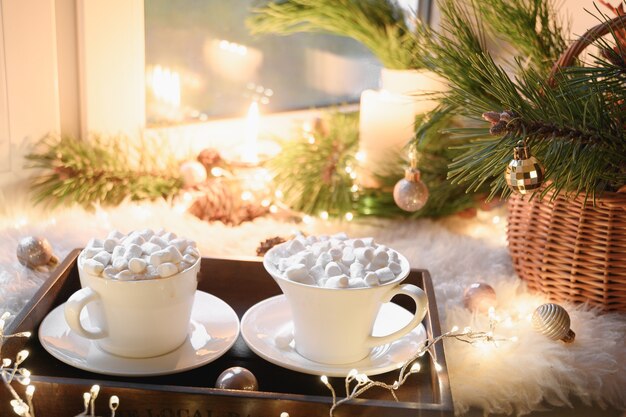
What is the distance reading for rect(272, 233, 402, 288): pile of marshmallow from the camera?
0.62 metres

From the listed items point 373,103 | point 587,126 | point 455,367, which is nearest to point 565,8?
point 373,103

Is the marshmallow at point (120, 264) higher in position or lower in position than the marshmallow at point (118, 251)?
lower

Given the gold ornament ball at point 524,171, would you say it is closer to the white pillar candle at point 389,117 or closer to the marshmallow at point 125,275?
the marshmallow at point 125,275

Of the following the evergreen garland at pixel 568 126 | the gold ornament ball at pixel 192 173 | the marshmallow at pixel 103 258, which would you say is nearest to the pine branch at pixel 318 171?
the gold ornament ball at pixel 192 173

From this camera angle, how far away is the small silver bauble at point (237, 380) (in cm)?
60

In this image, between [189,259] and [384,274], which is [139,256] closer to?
[189,259]

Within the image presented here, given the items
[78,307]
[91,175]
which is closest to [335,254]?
[78,307]

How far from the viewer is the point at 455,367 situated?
0.71 meters

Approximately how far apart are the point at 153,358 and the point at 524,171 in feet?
1.17

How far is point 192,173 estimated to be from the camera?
113 centimetres

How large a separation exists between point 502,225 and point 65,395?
2.51 feet

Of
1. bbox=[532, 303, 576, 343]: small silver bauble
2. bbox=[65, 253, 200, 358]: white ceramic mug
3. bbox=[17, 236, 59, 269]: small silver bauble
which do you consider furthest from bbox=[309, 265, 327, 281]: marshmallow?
bbox=[17, 236, 59, 269]: small silver bauble

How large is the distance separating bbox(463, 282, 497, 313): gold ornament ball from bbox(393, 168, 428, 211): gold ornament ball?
0.52ft

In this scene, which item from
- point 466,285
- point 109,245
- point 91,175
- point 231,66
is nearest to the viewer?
point 109,245
